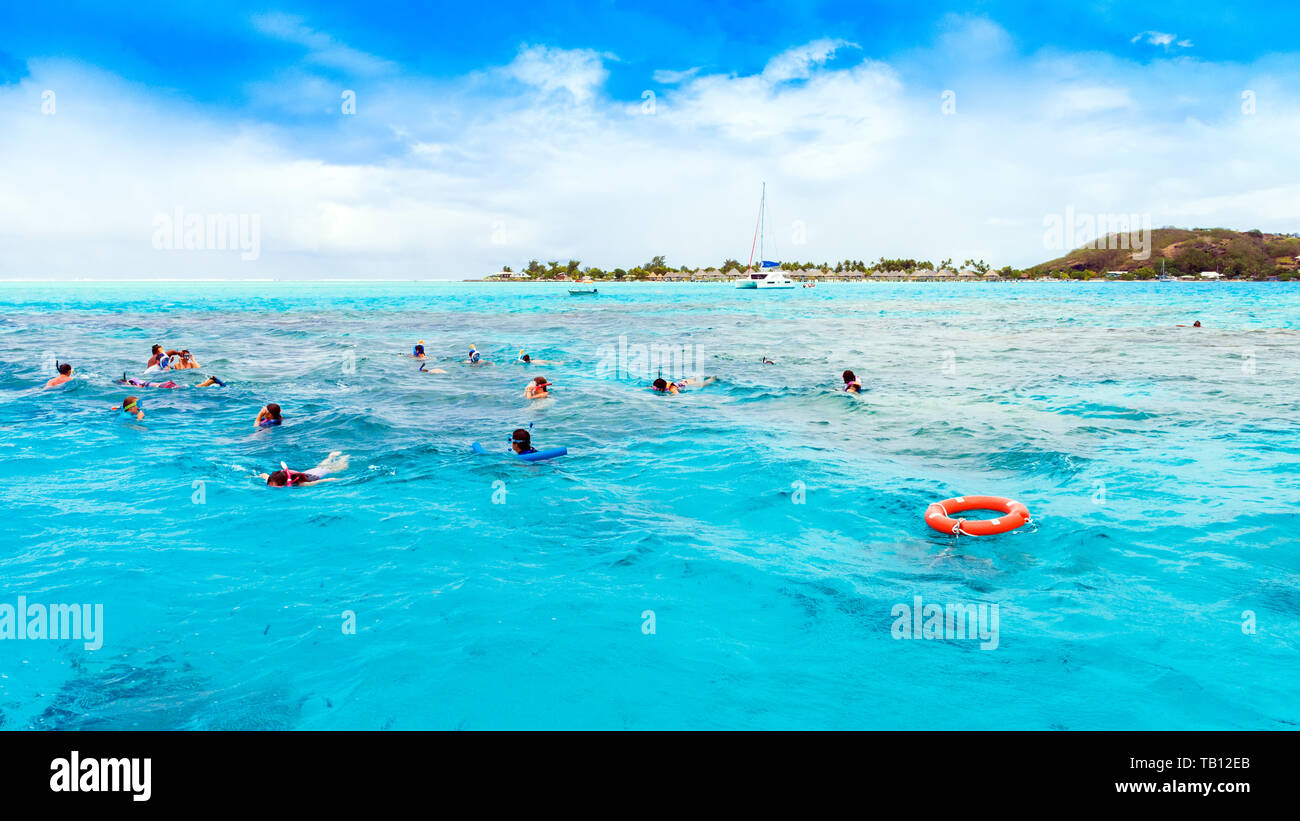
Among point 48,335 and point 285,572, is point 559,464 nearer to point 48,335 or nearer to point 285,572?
point 285,572

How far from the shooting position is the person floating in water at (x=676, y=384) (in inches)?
840

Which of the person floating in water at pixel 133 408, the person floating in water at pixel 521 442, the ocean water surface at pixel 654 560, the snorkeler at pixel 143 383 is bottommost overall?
the ocean water surface at pixel 654 560

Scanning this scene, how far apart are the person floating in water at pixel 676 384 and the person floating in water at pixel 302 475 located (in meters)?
10.0

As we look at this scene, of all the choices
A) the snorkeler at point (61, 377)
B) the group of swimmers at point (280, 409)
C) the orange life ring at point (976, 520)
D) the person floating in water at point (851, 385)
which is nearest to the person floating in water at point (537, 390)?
the group of swimmers at point (280, 409)

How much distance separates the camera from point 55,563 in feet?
31.0

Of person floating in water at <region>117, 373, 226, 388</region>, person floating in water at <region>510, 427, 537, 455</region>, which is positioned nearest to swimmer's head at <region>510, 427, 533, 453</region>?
person floating in water at <region>510, 427, 537, 455</region>

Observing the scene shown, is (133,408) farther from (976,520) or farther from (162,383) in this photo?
(976,520)

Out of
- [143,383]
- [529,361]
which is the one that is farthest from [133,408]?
[529,361]

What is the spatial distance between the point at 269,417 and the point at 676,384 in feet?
37.9

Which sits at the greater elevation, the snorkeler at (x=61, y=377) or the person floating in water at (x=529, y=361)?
the person floating in water at (x=529, y=361)

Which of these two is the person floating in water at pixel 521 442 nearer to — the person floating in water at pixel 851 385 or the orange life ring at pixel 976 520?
the orange life ring at pixel 976 520

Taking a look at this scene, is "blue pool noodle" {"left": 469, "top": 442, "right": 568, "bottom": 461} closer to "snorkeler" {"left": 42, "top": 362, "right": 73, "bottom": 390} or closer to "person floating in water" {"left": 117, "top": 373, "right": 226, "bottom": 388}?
"person floating in water" {"left": 117, "top": 373, "right": 226, "bottom": 388}
